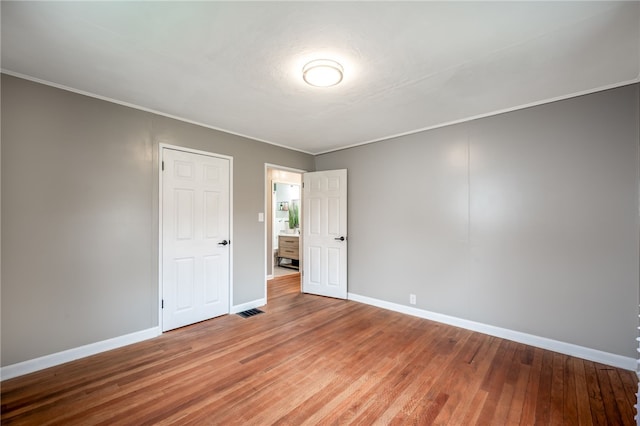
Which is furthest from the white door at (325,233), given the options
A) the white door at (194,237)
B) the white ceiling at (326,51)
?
the white ceiling at (326,51)

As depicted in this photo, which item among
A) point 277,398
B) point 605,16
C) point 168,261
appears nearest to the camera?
point 605,16

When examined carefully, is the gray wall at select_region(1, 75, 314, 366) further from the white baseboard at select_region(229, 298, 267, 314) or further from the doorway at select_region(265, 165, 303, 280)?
the doorway at select_region(265, 165, 303, 280)

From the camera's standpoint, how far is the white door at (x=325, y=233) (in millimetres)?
4438

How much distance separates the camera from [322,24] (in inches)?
66.1

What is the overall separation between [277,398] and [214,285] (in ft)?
6.34

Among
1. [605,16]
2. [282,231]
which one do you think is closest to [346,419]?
[605,16]

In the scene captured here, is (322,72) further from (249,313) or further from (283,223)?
(283,223)

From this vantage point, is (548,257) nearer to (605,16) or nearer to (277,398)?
(605,16)

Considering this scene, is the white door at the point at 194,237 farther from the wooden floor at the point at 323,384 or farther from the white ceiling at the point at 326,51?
the white ceiling at the point at 326,51

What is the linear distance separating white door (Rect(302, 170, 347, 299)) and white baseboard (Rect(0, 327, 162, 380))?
2.41 metres

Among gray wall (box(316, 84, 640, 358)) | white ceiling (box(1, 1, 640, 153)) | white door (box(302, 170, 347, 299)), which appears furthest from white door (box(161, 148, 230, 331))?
gray wall (box(316, 84, 640, 358))

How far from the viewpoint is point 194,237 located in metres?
3.38

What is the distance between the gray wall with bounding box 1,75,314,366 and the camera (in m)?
2.25

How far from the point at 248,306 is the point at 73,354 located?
73.8 inches
